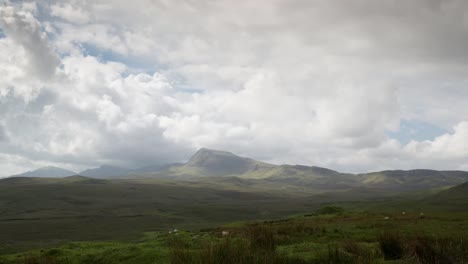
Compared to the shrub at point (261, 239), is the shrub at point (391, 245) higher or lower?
lower

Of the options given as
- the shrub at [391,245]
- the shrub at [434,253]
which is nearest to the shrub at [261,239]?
the shrub at [391,245]

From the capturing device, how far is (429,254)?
10094 millimetres

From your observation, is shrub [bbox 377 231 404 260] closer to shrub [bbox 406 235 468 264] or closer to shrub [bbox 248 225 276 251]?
shrub [bbox 406 235 468 264]

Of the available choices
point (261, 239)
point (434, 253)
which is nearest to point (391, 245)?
point (434, 253)

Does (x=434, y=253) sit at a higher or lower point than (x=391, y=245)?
higher

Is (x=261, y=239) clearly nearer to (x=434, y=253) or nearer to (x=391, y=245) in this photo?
(x=391, y=245)

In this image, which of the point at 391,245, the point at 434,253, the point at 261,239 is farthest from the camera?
the point at 391,245

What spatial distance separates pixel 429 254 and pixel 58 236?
3492 inches

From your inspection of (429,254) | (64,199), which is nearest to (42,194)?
(64,199)

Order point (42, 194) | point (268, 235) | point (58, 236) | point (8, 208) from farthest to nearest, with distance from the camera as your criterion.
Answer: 1. point (42, 194)
2. point (8, 208)
3. point (58, 236)
4. point (268, 235)

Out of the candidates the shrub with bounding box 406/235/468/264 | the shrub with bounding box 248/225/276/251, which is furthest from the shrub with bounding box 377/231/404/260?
the shrub with bounding box 248/225/276/251

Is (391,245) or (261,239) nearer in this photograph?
(261,239)

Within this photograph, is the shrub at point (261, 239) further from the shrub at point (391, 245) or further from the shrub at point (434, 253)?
the shrub at point (434, 253)

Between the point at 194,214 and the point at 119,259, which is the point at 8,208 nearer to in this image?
the point at 194,214
